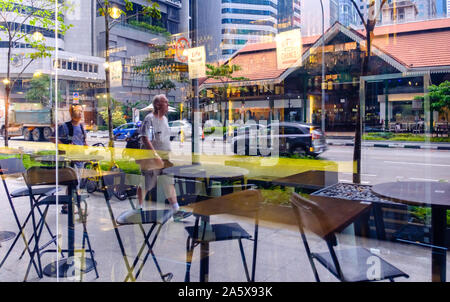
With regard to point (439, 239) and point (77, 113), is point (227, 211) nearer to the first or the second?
point (439, 239)

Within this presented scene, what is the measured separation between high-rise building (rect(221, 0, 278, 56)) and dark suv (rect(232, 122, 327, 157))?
0.90 metres

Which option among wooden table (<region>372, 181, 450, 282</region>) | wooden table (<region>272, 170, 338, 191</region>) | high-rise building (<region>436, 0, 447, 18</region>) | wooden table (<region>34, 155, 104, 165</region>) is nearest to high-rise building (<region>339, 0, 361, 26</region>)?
high-rise building (<region>436, 0, 447, 18</region>)

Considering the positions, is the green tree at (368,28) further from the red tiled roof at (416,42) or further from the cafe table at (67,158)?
the cafe table at (67,158)

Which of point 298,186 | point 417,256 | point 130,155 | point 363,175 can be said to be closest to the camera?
point 417,256

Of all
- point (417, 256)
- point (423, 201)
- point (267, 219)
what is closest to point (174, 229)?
point (267, 219)

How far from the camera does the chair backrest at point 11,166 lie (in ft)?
10.7

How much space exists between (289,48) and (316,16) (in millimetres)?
369

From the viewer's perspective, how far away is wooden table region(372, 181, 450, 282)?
5.95 ft

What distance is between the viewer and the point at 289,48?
353cm

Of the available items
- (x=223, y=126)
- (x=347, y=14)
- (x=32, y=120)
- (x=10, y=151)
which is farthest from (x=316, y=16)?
(x=10, y=151)

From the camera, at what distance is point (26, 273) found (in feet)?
8.76

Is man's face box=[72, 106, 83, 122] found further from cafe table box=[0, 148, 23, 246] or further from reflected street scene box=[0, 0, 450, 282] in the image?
cafe table box=[0, 148, 23, 246]

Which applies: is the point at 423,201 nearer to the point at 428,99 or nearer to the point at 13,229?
the point at 428,99

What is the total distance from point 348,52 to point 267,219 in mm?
1801
